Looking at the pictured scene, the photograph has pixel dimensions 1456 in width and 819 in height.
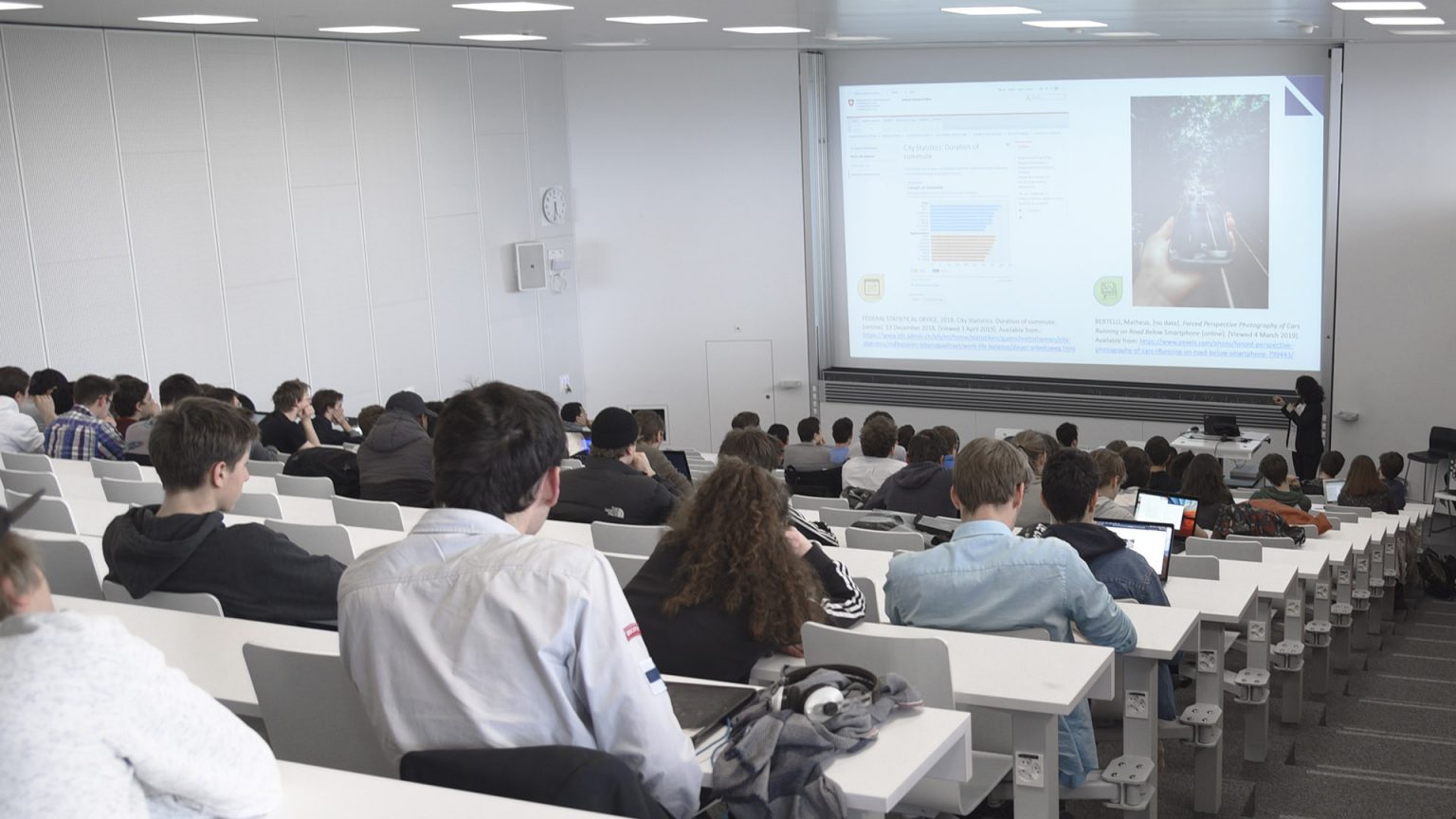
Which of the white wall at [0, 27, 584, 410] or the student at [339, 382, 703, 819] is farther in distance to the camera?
the white wall at [0, 27, 584, 410]

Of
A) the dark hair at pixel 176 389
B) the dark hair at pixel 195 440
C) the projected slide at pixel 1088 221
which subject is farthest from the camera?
the projected slide at pixel 1088 221

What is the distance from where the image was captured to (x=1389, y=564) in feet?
26.9

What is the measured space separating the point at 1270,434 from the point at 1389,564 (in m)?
3.93

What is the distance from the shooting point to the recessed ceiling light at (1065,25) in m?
9.51

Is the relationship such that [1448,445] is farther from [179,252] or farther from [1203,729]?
[179,252]

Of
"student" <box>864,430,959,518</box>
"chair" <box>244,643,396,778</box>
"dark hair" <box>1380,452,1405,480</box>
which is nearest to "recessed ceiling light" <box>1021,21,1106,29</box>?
"dark hair" <box>1380,452,1405,480</box>

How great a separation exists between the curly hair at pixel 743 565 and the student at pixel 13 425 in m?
5.43

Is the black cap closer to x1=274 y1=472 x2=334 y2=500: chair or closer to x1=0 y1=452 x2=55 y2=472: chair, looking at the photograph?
x1=274 y1=472 x2=334 y2=500: chair

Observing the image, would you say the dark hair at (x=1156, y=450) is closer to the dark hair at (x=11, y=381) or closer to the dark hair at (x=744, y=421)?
the dark hair at (x=744, y=421)

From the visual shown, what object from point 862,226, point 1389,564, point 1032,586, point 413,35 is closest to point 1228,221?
point 862,226

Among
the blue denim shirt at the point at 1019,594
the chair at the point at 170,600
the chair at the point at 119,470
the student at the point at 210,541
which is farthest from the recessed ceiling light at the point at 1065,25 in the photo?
the chair at the point at 170,600

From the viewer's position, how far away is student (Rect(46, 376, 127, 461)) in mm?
7379

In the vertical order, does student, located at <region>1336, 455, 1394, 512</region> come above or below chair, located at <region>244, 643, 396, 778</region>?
below

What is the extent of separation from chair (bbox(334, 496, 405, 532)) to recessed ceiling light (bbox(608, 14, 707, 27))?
5.04m
